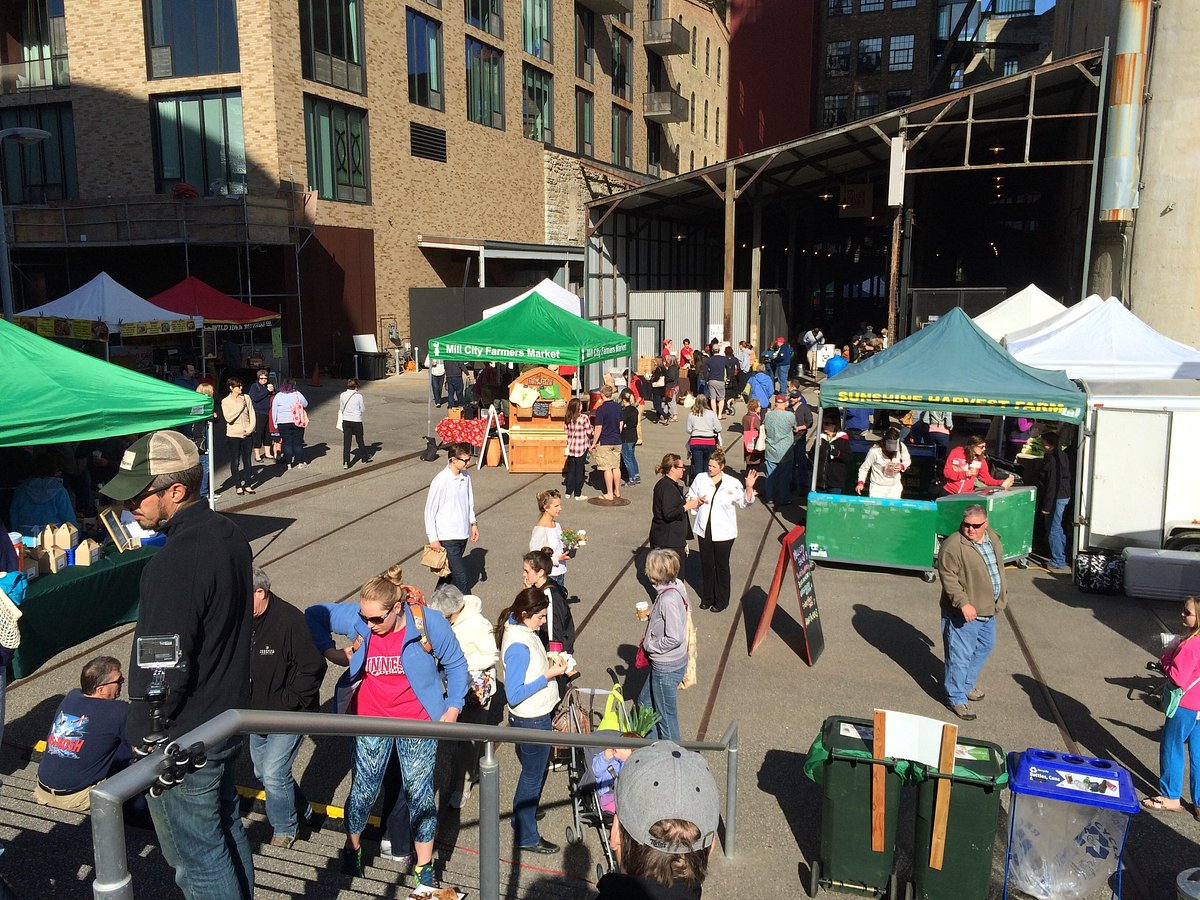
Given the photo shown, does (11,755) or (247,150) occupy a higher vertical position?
(247,150)

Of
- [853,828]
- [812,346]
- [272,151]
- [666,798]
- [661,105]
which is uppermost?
[661,105]

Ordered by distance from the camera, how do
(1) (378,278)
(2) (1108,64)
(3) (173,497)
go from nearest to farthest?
(3) (173,497) → (2) (1108,64) → (1) (378,278)

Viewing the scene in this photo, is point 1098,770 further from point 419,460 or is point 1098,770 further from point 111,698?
point 419,460

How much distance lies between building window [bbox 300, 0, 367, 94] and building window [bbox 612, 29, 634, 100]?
20.1 m

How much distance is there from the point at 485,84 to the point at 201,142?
12.1 meters

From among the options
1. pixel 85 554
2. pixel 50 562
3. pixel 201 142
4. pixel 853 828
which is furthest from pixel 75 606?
pixel 201 142

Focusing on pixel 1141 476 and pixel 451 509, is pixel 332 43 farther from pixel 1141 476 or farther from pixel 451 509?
pixel 1141 476

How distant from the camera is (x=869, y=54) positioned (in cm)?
5950

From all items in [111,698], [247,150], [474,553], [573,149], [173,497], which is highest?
[573,149]

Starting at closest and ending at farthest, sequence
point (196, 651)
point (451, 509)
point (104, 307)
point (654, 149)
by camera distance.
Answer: point (196, 651)
point (451, 509)
point (104, 307)
point (654, 149)

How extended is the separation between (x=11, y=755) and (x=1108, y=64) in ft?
75.2

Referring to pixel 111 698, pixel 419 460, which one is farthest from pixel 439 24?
pixel 111 698

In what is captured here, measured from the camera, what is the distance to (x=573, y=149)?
141 feet

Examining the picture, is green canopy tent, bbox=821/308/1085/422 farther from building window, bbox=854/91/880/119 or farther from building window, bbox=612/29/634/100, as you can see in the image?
building window, bbox=854/91/880/119
